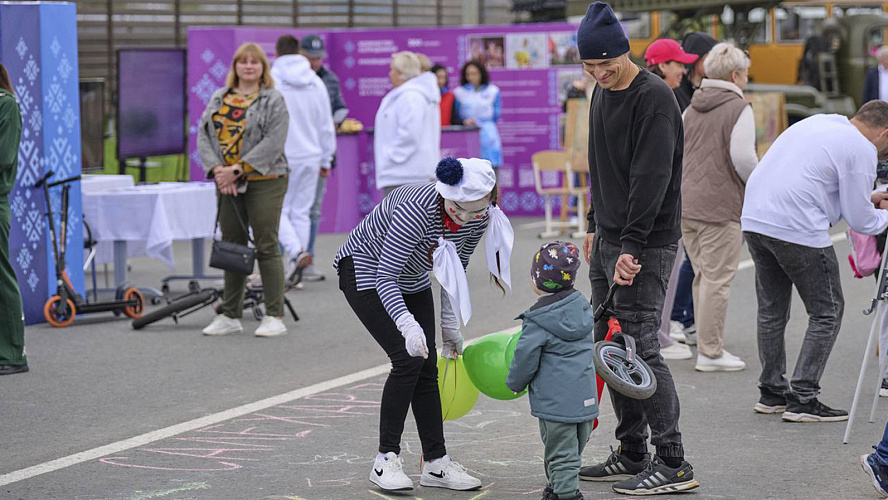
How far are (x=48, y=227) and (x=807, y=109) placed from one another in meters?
14.6

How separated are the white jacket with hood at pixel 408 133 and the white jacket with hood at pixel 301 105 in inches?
21.9

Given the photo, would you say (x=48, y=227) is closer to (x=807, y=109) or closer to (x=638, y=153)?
(x=638, y=153)

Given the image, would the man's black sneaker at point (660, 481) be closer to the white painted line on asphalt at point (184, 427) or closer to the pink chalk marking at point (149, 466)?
the white painted line on asphalt at point (184, 427)

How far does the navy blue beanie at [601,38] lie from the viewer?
17.7 feet

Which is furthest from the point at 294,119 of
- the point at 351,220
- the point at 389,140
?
the point at 351,220

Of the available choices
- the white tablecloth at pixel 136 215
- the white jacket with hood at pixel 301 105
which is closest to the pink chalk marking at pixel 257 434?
the white tablecloth at pixel 136 215

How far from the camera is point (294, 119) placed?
11.6 m

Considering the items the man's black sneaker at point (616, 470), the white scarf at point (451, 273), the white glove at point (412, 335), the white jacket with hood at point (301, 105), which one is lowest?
the man's black sneaker at point (616, 470)

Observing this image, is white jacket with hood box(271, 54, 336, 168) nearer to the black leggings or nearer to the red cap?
the red cap

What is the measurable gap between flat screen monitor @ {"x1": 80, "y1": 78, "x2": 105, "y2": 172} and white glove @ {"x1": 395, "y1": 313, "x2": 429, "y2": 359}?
747 cm

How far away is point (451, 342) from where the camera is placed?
18.5ft

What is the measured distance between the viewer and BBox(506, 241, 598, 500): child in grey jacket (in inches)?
199

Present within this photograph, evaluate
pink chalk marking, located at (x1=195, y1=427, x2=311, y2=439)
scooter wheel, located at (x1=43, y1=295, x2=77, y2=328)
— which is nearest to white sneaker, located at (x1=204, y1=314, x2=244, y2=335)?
scooter wheel, located at (x1=43, y1=295, x2=77, y2=328)

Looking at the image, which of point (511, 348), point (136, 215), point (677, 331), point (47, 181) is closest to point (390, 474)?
point (511, 348)
